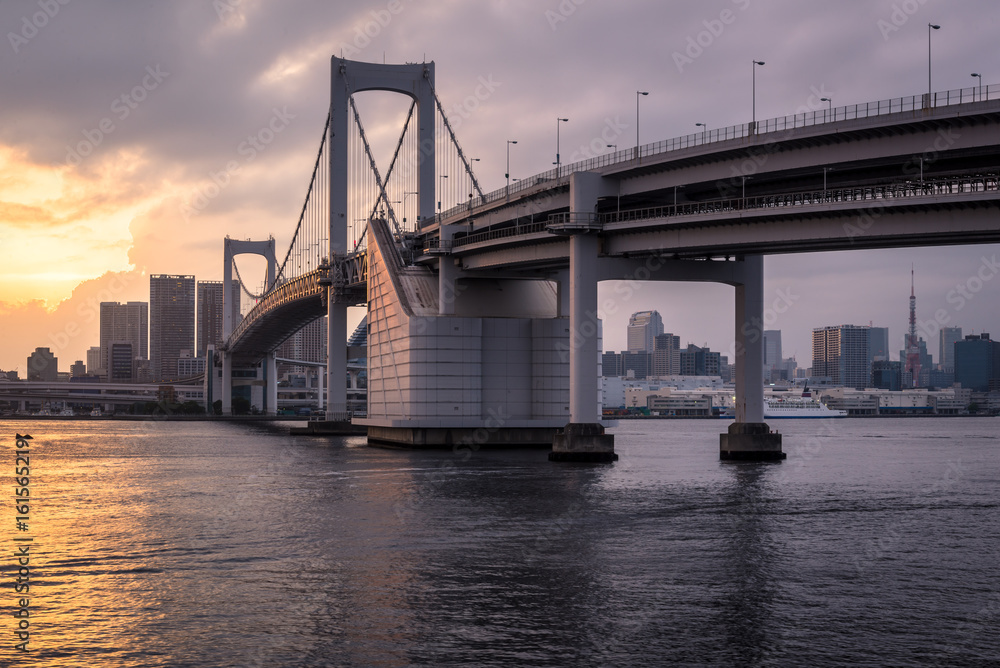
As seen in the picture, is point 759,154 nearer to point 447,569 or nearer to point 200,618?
point 447,569

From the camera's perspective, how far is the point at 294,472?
52.8 metres

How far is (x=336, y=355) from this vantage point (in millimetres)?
91688

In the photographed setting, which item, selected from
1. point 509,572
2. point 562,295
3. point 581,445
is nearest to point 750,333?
point 581,445

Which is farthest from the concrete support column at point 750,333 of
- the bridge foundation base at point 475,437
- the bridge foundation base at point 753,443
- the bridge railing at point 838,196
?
the bridge foundation base at point 475,437

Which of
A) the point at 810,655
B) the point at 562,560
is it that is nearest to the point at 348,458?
the point at 562,560

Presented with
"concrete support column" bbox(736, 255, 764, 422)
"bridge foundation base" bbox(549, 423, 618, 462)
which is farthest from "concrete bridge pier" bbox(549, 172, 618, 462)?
"concrete support column" bbox(736, 255, 764, 422)

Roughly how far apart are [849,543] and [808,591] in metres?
7.22

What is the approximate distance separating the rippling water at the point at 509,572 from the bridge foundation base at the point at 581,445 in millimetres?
5560

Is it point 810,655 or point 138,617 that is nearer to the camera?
point 810,655

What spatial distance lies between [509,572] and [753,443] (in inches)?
1409

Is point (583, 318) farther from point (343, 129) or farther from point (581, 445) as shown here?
point (343, 129)

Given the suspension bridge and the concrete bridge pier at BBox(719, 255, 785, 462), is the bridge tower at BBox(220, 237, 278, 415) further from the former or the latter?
the concrete bridge pier at BBox(719, 255, 785, 462)

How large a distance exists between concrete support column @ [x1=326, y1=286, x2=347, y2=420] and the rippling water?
42.9 meters

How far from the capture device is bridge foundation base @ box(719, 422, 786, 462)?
187ft
